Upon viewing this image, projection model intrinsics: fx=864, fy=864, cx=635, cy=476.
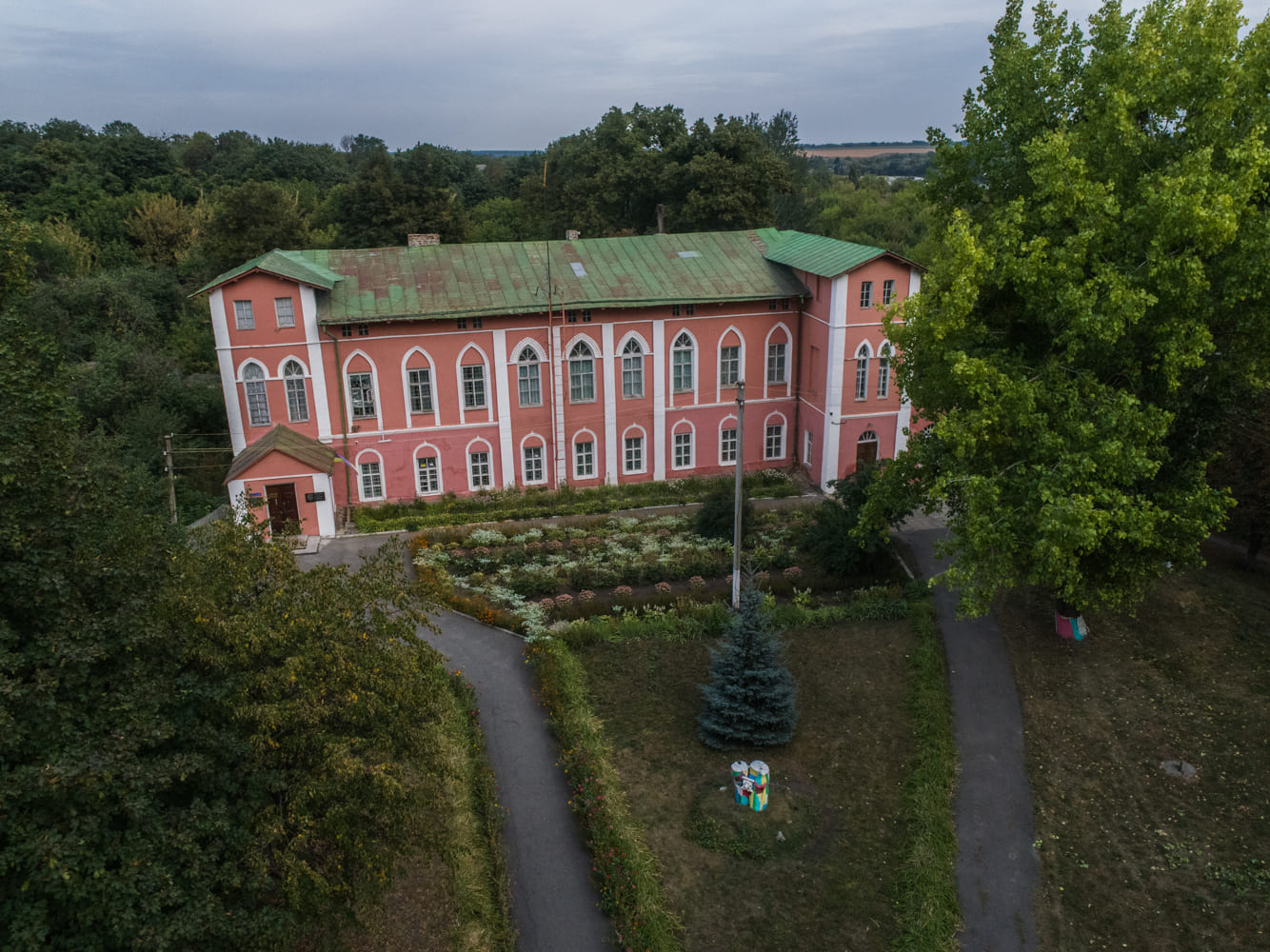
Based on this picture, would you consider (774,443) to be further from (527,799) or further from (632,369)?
(527,799)

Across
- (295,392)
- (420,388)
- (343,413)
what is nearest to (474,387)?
(420,388)

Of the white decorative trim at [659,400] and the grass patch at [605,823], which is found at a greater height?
the white decorative trim at [659,400]

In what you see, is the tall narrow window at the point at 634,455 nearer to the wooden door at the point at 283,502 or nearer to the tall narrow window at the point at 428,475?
the tall narrow window at the point at 428,475

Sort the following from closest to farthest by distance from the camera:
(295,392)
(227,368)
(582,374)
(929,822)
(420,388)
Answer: (929,822)
(227,368)
(295,392)
(420,388)
(582,374)

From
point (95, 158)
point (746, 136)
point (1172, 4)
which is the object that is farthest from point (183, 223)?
point (1172, 4)

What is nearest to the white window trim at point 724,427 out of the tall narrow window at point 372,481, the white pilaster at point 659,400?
the white pilaster at point 659,400

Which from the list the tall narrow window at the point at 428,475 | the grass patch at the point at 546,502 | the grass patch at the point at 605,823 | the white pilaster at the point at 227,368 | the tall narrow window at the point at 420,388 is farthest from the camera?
the tall narrow window at the point at 428,475
